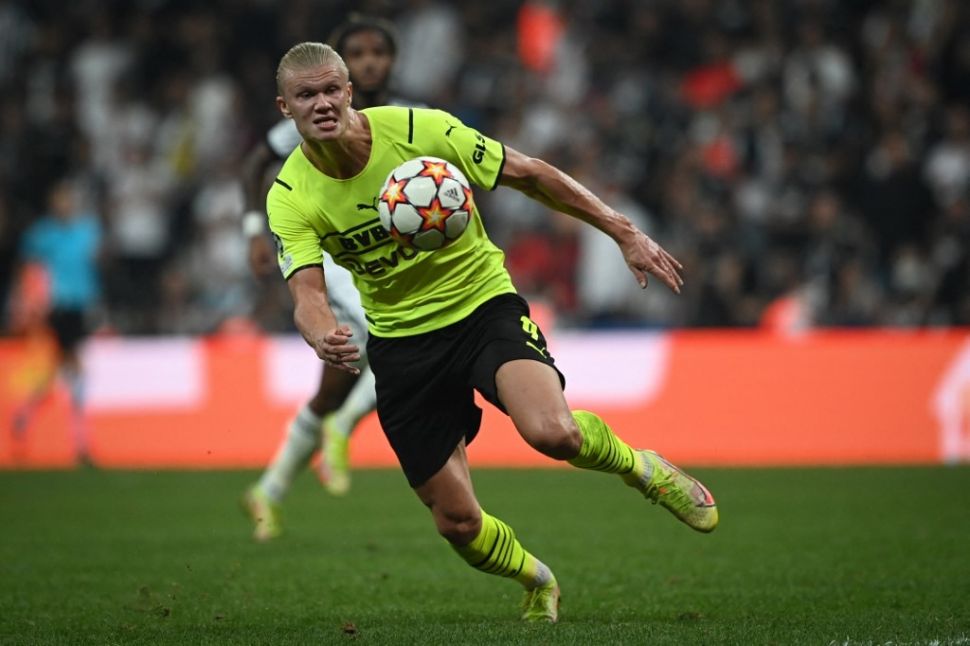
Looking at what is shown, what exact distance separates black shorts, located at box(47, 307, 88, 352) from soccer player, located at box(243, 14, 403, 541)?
565 cm

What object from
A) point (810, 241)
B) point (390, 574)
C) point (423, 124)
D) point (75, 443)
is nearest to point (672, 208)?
point (810, 241)

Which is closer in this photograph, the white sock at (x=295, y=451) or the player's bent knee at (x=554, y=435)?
the player's bent knee at (x=554, y=435)

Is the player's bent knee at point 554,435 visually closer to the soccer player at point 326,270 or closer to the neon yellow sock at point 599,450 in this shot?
the neon yellow sock at point 599,450

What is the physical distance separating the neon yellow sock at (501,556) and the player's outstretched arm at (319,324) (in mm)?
857

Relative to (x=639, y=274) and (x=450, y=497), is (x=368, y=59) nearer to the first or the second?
(x=639, y=274)

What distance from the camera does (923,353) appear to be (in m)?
12.8

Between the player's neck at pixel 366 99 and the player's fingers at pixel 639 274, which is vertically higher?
the player's neck at pixel 366 99

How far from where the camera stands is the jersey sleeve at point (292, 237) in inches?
215

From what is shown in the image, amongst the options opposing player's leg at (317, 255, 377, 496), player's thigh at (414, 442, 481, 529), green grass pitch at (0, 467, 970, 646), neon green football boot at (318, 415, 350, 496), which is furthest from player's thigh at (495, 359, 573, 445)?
neon green football boot at (318, 415, 350, 496)

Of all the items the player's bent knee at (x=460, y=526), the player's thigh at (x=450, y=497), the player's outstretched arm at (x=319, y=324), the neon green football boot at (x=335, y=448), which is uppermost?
the player's outstretched arm at (x=319, y=324)

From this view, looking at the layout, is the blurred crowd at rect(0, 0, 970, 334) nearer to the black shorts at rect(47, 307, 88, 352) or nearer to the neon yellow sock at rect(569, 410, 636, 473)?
the black shorts at rect(47, 307, 88, 352)

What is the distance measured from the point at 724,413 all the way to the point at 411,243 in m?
8.22

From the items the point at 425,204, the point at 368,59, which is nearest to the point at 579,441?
the point at 425,204

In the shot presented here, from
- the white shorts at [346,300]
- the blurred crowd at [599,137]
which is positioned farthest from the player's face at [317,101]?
the blurred crowd at [599,137]
